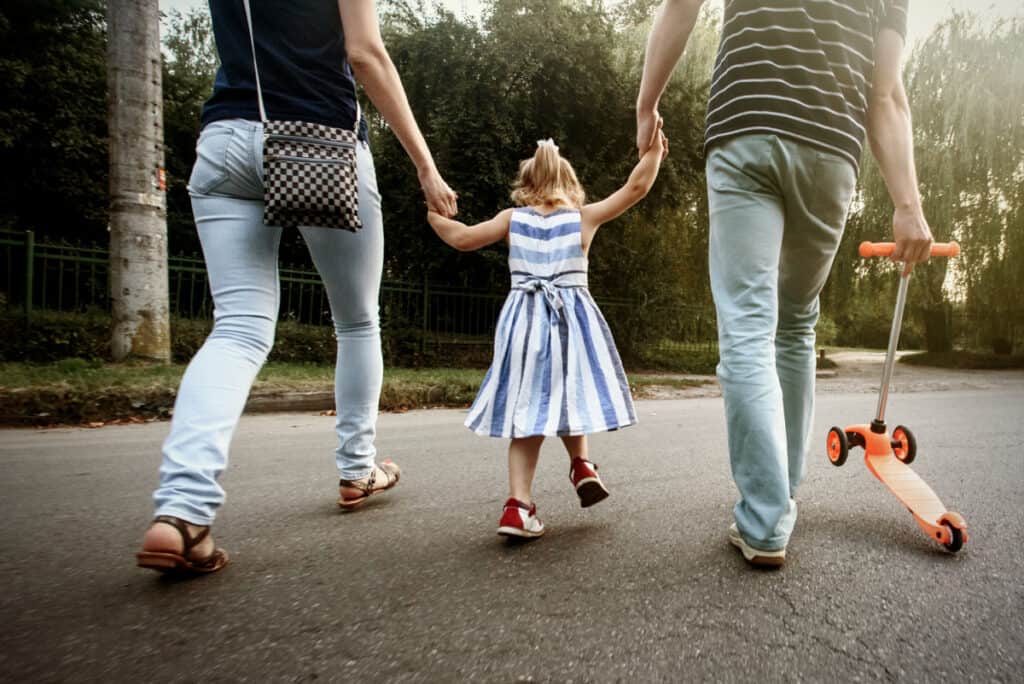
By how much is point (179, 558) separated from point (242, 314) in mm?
687

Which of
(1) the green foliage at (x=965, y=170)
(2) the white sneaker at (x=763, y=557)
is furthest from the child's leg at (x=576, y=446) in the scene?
(1) the green foliage at (x=965, y=170)

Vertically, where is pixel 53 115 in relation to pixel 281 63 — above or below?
above

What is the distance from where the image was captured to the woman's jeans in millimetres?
1541

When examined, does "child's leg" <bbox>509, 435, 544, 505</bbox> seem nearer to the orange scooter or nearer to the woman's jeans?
the woman's jeans

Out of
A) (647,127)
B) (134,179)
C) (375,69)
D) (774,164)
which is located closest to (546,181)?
(647,127)

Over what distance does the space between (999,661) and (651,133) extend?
1.76 metres

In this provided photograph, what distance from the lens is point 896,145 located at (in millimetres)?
1905

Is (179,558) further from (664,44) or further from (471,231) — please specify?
(664,44)

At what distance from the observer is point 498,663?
1197 mm

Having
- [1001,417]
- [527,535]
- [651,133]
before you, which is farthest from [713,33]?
[527,535]

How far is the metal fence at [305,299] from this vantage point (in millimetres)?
8633

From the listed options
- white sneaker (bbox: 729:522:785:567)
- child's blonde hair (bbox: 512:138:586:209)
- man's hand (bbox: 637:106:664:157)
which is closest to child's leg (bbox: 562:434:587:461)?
white sneaker (bbox: 729:522:785:567)

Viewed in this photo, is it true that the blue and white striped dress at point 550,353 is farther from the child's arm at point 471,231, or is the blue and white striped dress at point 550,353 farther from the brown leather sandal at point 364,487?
the brown leather sandal at point 364,487

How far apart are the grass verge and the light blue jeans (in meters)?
4.30
